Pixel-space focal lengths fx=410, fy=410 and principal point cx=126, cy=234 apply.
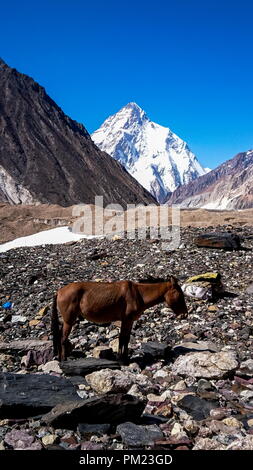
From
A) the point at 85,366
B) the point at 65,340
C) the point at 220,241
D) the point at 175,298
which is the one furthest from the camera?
the point at 220,241

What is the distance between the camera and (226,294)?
39.8 ft

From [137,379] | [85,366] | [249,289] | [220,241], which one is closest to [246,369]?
[137,379]

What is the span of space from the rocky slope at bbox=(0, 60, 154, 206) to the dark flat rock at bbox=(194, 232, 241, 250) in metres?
103

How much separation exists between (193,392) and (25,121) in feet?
515

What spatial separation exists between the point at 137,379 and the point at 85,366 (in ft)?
3.12

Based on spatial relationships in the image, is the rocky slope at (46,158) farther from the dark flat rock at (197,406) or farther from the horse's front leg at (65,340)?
the dark flat rock at (197,406)

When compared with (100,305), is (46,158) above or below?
above

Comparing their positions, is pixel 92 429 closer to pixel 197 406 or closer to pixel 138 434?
pixel 138 434

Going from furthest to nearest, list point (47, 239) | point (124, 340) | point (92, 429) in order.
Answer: point (47, 239)
point (124, 340)
point (92, 429)

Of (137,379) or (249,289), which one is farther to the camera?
(249,289)

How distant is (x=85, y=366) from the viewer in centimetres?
712

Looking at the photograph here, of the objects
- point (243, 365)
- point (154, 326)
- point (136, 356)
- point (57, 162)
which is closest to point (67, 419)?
point (136, 356)

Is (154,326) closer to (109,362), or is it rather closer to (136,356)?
(136,356)

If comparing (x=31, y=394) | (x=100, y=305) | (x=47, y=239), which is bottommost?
(x=31, y=394)
